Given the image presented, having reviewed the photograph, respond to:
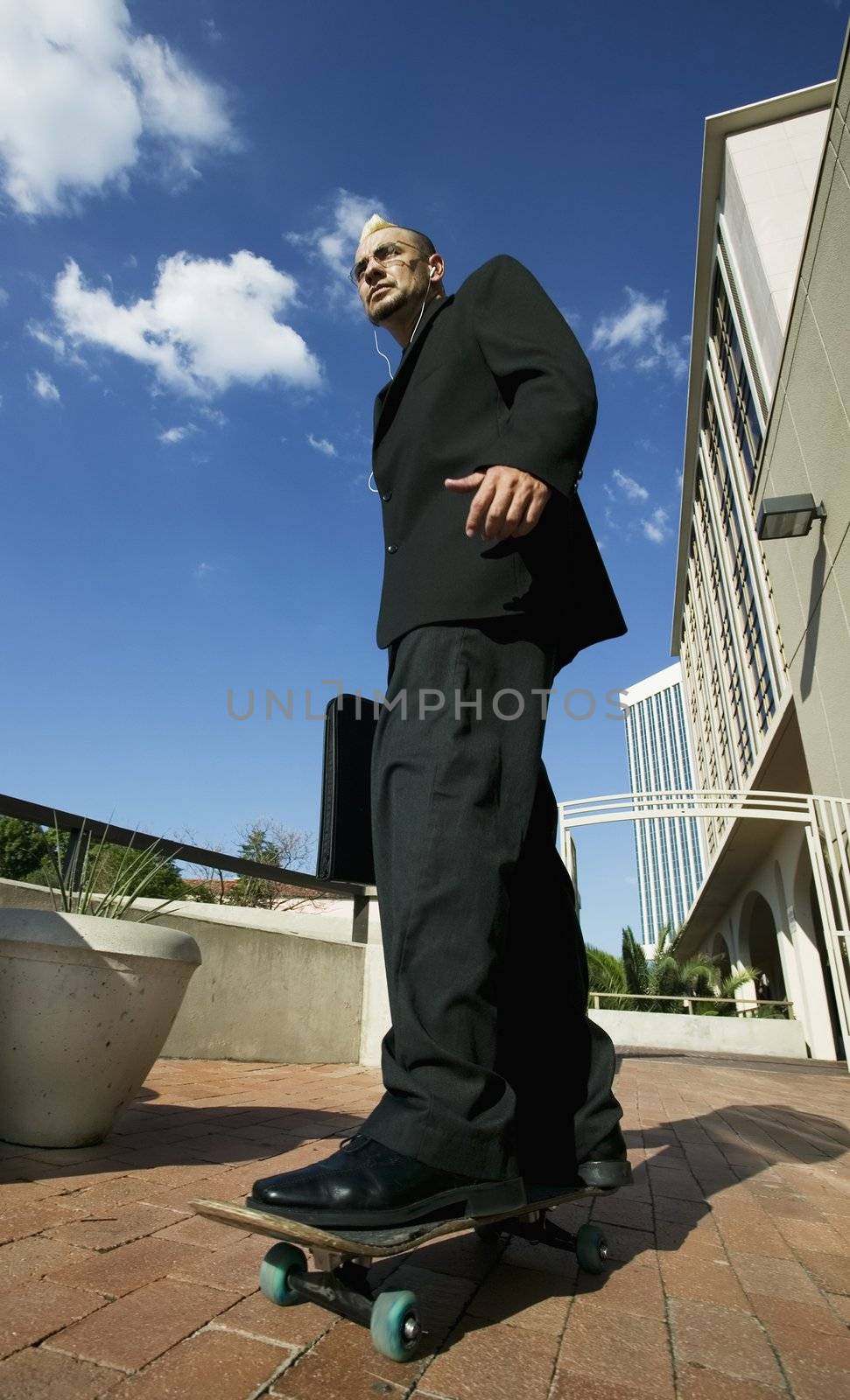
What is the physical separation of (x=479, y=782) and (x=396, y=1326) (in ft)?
2.28

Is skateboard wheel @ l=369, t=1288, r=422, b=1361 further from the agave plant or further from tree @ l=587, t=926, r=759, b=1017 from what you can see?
tree @ l=587, t=926, r=759, b=1017

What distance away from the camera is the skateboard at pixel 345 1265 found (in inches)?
35.6

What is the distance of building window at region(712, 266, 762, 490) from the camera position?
18.0m

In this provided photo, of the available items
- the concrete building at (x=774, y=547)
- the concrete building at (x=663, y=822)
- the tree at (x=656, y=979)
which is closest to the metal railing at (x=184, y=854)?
the concrete building at (x=774, y=547)

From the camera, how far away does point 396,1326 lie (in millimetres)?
919

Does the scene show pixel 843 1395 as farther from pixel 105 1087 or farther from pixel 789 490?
pixel 789 490

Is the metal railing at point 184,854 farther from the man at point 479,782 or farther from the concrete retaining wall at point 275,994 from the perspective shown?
the man at point 479,782

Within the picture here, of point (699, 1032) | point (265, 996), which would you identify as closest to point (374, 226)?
point (265, 996)

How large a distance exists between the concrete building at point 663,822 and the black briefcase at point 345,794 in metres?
105

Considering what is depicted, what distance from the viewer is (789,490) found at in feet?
26.7

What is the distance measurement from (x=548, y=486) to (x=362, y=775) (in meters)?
3.34

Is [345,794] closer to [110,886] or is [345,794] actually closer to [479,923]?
[110,886]

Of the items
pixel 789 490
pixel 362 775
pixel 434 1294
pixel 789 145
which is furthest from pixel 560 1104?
pixel 789 145

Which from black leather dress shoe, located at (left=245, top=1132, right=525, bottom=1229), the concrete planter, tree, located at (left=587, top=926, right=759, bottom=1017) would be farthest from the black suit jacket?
tree, located at (left=587, top=926, right=759, bottom=1017)
